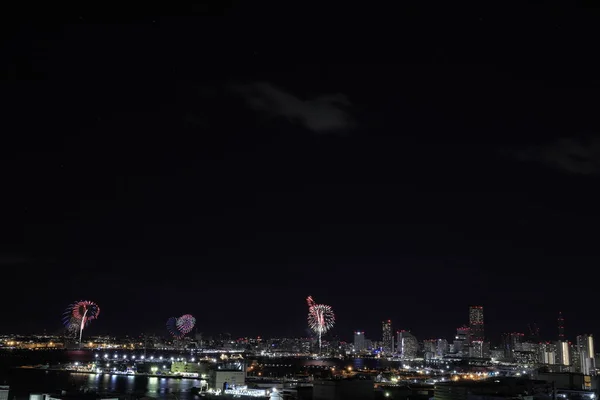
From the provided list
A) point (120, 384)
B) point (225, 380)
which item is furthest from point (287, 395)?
point (120, 384)

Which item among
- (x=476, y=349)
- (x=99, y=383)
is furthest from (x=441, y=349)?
(x=99, y=383)

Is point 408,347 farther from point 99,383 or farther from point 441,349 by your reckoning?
point 99,383

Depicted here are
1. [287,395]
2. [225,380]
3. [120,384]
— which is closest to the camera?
[287,395]

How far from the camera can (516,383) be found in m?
21.6

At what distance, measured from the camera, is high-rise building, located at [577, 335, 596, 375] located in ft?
131

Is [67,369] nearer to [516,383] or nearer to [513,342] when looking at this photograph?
[516,383]

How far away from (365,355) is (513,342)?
22002mm

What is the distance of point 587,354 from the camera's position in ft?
→ 140

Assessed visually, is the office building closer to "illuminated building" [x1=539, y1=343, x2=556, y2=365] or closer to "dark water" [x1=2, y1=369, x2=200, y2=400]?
"illuminated building" [x1=539, y1=343, x2=556, y2=365]

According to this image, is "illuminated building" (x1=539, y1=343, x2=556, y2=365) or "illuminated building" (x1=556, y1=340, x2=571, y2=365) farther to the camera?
"illuminated building" (x1=539, y1=343, x2=556, y2=365)

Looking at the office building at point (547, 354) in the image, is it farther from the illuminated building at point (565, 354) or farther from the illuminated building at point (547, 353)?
the illuminated building at point (565, 354)

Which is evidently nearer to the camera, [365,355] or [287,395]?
[287,395]

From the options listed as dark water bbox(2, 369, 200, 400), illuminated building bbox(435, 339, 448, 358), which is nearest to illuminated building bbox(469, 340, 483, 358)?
illuminated building bbox(435, 339, 448, 358)

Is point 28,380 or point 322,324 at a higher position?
point 322,324
